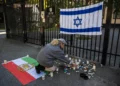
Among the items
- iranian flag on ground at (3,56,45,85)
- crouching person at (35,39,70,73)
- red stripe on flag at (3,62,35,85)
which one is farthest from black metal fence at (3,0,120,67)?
red stripe on flag at (3,62,35,85)

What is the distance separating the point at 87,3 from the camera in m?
3.80

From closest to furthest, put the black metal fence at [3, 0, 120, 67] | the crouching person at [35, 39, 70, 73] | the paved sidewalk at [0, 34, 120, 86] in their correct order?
the paved sidewalk at [0, 34, 120, 86] → the crouching person at [35, 39, 70, 73] → the black metal fence at [3, 0, 120, 67]

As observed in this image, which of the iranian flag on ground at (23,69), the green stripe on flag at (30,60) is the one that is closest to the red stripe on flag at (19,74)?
the iranian flag on ground at (23,69)

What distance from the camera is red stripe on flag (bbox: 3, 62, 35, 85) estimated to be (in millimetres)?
2879

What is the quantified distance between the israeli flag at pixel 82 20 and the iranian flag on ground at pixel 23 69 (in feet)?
5.51

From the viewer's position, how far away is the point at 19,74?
3.16 meters

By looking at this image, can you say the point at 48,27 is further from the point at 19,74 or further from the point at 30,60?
the point at 19,74

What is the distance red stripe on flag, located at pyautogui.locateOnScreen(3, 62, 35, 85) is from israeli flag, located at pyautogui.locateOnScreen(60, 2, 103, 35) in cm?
202

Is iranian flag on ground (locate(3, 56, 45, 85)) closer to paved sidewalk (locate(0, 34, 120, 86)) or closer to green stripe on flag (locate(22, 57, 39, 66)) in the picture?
green stripe on flag (locate(22, 57, 39, 66))

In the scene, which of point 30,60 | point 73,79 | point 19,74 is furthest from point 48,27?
point 73,79

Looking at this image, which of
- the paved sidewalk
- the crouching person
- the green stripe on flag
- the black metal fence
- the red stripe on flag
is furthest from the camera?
the black metal fence

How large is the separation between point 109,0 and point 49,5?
2.45m

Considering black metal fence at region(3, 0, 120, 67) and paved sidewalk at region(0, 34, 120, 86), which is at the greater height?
black metal fence at region(3, 0, 120, 67)

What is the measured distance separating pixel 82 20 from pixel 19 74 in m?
2.44
